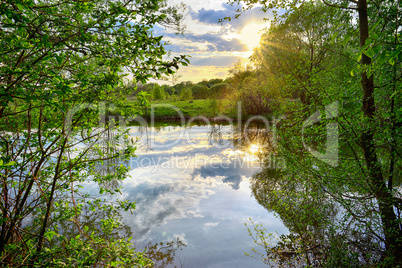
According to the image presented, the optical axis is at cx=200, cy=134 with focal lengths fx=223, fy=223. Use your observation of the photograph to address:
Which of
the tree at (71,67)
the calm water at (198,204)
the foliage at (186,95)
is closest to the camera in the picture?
the tree at (71,67)

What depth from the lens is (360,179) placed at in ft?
18.0

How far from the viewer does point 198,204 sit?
10.6m

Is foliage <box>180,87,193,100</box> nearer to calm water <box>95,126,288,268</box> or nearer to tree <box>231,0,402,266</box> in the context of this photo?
calm water <box>95,126,288,268</box>

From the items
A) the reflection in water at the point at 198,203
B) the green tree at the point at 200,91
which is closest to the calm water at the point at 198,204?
the reflection in water at the point at 198,203

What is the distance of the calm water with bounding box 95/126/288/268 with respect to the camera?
758cm

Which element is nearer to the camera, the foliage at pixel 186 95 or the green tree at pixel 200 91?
the foliage at pixel 186 95

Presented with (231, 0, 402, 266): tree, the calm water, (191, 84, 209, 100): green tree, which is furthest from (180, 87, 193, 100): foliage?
(231, 0, 402, 266): tree

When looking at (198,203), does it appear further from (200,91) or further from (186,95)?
(200,91)

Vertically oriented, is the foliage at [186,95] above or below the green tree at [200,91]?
below

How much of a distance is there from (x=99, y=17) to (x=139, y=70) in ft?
2.66

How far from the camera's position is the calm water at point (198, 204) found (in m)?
7.58

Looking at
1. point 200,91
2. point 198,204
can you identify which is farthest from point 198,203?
point 200,91

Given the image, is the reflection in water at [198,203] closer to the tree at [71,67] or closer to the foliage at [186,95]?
the tree at [71,67]

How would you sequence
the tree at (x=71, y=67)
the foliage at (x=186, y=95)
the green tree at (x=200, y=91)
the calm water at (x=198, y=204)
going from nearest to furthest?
the tree at (x=71, y=67)
the calm water at (x=198, y=204)
the foliage at (x=186, y=95)
the green tree at (x=200, y=91)
